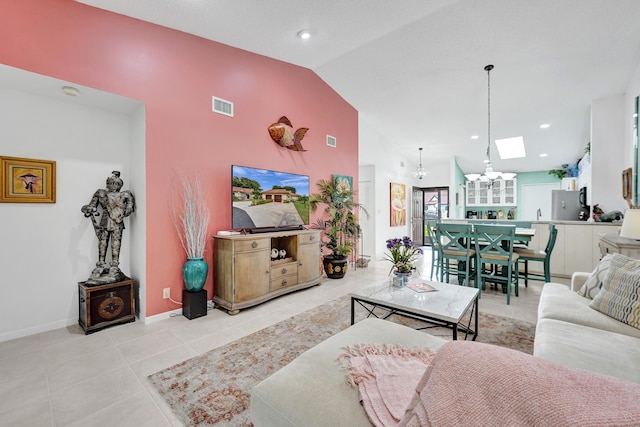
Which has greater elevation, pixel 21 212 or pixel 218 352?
pixel 21 212

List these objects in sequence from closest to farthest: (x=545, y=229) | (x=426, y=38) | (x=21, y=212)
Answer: (x=21, y=212), (x=426, y=38), (x=545, y=229)

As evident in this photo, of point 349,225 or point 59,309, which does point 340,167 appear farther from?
point 59,309

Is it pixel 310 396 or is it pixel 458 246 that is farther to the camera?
pixel 458 246

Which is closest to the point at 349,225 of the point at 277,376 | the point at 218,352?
the point at 218,352

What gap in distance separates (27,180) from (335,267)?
3.85m

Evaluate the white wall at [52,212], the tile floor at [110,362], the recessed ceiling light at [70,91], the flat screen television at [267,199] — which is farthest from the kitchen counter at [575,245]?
the recessed ceiling light at [70,91]

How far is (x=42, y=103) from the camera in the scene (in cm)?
261

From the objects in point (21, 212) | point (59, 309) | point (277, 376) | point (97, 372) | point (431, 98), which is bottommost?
point (97, 372)

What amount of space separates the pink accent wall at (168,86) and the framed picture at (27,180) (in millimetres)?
858

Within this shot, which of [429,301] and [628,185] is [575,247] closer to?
[628,185]

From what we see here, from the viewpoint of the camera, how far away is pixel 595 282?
2105mm

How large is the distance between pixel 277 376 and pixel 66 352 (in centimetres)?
221

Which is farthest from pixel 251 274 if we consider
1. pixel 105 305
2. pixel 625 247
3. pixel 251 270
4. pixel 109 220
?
pixel 625 247

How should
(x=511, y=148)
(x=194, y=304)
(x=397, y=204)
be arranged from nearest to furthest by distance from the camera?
(x=194, y=304), (x=511, y=148), (x=397, y=204)
